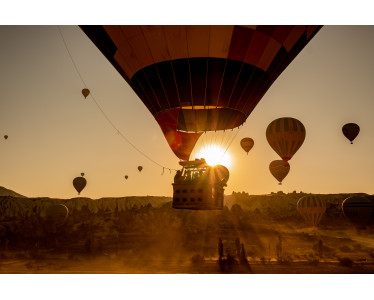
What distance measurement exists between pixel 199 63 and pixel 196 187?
302 cm

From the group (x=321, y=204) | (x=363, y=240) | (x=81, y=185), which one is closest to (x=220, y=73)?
(x=321, y=204)

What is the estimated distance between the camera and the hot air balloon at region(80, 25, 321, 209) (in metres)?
8.56

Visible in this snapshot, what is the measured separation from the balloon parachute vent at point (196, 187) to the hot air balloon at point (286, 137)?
9138 millimetres

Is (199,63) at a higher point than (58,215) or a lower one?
higher

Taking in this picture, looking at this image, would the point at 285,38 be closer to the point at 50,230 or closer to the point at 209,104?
the point at 209,104

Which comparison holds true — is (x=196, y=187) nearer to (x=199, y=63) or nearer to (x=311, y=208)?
(x=199, y=63)

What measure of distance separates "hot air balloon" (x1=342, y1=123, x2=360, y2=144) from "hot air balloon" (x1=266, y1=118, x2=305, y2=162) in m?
2.31

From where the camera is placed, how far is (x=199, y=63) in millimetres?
8789

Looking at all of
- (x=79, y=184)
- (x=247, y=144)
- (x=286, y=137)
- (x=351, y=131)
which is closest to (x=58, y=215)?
(x=79, y=184)

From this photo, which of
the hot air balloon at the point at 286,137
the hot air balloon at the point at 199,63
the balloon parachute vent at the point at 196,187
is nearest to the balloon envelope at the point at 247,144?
the hot air balloon at the point at 286,137

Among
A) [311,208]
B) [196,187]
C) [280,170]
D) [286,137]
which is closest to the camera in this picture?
[196,187]

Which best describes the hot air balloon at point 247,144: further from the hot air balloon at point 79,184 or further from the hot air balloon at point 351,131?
the hot air balloon at point 79,184

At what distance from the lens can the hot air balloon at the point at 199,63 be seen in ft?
28.1

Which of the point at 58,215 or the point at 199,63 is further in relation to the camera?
the point at 58,215
